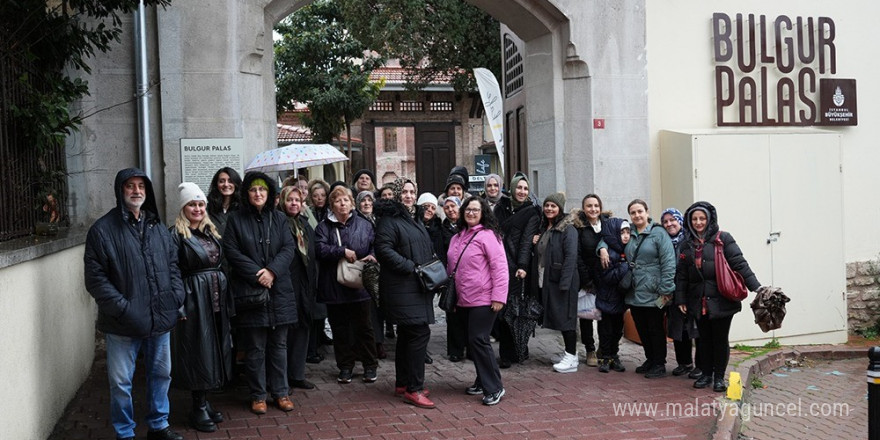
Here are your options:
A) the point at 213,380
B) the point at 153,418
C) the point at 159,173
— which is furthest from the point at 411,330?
the point at 159,173

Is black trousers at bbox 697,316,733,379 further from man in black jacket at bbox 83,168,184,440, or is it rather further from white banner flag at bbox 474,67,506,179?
white banner flag at bbox 474,67,506,179

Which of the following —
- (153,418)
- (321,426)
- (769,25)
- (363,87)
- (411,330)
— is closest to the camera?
(153,418)

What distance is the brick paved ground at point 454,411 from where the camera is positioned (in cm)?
617

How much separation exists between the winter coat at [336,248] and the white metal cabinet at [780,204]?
4.27 meters

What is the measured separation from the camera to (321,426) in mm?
6328

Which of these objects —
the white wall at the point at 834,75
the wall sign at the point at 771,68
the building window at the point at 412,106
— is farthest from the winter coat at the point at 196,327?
the building window at the point at 412,106

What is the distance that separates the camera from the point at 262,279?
252 inches

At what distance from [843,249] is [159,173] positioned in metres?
8.25

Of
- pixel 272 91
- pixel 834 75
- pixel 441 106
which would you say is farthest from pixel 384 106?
pixel 272 91

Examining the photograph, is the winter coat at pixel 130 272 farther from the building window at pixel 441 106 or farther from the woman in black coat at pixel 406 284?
the building window at pixel 441 106

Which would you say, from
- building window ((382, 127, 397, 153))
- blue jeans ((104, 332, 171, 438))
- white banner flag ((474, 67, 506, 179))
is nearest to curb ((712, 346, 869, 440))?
blue jeans ((104, 332, 171, 438))

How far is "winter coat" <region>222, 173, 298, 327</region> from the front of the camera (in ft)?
21.1

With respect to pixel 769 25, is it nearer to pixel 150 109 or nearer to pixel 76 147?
pixel 150 109

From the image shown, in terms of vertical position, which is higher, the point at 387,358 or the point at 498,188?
the point at 498,188
